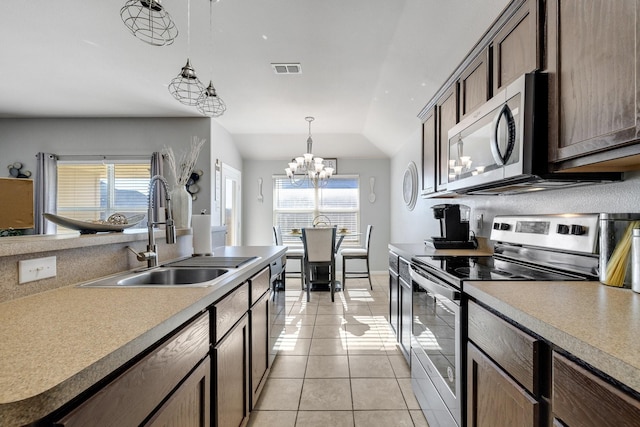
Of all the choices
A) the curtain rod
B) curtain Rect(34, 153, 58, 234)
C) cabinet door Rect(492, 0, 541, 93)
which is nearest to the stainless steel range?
cabinet door Rect(492, 0, 541, 93)

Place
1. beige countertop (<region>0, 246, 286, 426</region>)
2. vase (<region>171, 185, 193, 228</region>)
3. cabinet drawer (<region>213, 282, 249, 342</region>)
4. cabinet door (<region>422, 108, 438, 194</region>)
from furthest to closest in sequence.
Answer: cabinet door (<region>422, 108, 438, 194</region>) < vase (<region>171, 185, 193, 228</region>) < cabinet drawer (<region>213, 282, 249, 342</region>) < beige countertop (<region>0, 246, 286, 426</region>)

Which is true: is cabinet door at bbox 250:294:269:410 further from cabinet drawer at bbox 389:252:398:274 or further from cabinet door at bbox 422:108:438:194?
cabinet door at bbox 422:108:438:194

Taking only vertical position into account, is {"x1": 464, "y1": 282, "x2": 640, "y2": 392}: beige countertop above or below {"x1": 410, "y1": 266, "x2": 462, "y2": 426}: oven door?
above

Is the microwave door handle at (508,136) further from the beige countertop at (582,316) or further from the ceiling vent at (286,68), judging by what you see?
the ceiling vent at (286,68)

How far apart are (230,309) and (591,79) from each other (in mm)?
1555

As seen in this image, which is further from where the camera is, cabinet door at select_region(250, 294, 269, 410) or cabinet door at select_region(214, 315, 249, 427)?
cabinet door at select_region(250, 294, 269, 410)

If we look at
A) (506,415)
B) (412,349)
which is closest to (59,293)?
(506,415)

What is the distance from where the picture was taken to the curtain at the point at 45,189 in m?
4.83

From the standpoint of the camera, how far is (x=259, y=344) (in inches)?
77.8

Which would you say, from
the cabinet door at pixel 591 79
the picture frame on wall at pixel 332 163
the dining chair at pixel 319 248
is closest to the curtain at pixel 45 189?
the dining chair at pixel 319 248

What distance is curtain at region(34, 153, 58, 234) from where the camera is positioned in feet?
15.9

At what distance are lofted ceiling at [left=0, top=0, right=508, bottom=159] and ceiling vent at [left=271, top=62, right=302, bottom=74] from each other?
0.06 metres

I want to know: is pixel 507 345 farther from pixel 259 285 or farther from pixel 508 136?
pixel 259 285

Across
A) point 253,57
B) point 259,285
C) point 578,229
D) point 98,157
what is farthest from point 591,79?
point 98,157
